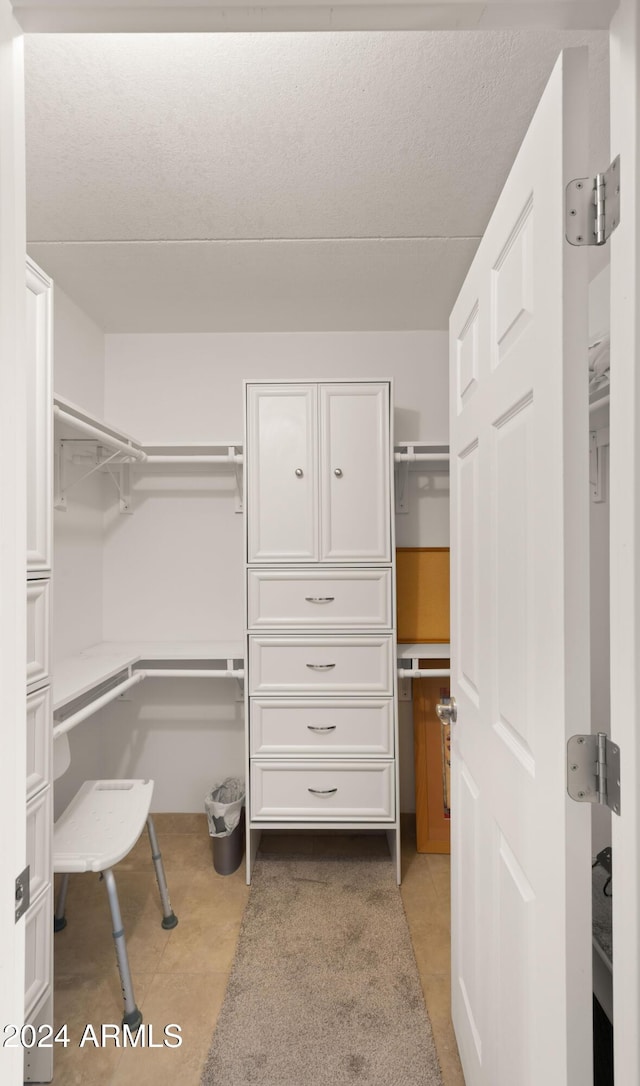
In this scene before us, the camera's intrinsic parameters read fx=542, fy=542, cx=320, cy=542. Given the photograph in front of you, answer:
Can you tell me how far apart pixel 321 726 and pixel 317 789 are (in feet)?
0.84

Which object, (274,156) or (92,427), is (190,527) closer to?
(92,427)

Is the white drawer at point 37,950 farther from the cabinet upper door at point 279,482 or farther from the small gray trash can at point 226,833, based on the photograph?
the cabinet upper door at point 279,482

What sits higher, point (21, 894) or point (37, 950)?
point (21, 894)

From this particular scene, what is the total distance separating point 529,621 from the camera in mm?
833

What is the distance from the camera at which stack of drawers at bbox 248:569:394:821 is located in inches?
88.4

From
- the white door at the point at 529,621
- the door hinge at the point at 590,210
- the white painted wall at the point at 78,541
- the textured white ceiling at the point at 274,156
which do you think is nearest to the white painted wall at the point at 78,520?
the white painted wall at the point at 78,541

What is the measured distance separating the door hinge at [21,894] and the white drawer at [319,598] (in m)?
1.56

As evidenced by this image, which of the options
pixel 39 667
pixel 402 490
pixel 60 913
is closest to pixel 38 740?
pixel 39 667

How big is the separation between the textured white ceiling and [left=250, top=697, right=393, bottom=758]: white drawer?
174 centimetres

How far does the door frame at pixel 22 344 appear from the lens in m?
0.63

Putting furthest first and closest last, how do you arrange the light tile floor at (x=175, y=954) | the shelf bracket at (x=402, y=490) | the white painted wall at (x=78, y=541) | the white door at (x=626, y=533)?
the shelf bracket at (x=402, y=490) → the white painted wall at (x=78, y=541) → the light tile floor at (x=175, y=954) → the white door at (x=626, y=533)

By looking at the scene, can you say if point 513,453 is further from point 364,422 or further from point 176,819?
point 176,819

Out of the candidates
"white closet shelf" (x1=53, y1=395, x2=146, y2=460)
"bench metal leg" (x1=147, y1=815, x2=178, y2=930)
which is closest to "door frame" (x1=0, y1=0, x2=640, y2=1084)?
"white closet shelf" (x1=53, y1=395, x2=146, y2=460)

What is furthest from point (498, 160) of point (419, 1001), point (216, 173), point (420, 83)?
point (419, 1001)
